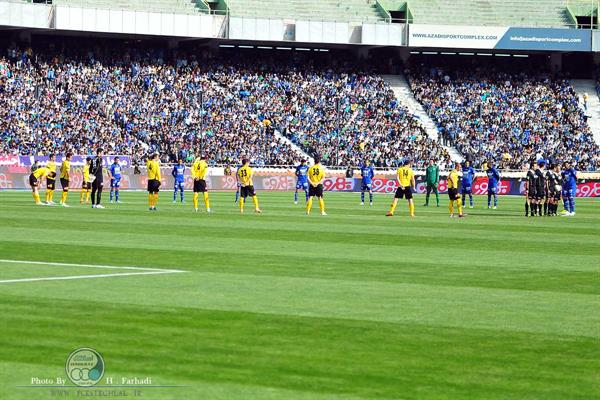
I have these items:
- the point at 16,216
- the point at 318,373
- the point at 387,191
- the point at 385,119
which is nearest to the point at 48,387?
the point at 318,373

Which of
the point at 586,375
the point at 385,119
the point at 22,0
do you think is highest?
the point at 22,0

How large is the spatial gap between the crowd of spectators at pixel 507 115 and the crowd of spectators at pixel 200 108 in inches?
119

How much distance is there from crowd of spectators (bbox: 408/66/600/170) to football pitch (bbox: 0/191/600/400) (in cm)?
5203

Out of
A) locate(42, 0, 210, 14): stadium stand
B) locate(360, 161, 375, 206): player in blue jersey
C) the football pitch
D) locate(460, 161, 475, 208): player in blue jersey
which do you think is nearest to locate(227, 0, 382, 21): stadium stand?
locate(42, 0, 210, 14): stadium stand

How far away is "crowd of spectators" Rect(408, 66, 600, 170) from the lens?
78.2 m

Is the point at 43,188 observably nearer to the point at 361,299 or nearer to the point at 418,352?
the point at 361,299

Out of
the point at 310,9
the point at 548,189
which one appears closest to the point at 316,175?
the point at 548,189

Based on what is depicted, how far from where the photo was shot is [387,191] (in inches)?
2771

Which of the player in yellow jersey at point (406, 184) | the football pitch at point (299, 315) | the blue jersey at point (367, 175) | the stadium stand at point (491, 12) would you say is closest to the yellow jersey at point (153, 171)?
the player in yellow jersey at point (406, 184)

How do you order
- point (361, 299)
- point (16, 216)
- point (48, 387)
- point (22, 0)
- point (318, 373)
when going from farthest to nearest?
point (22, 0) → point (16, 216) → point (361, 299) → point (318, 373) → point (48, 387)

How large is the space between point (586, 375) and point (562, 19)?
83.6 m

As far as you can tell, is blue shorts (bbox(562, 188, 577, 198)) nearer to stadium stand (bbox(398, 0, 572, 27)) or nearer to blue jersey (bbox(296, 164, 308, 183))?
blue jersey (bbox(296, 164, 308, 183))

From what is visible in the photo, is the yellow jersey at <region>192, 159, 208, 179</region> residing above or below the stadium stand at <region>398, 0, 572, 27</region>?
below

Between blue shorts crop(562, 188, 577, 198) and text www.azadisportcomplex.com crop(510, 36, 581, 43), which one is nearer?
blue shorts crop(562, 188, 577, 198)
